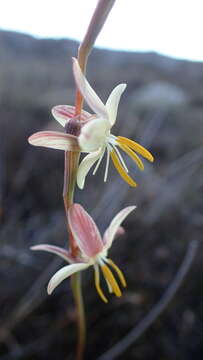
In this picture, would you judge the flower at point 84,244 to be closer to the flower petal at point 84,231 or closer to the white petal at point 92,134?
the flower petal at point 84,231

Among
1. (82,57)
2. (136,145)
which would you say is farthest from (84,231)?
(82,57)

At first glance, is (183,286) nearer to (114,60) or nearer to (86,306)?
(86,306)

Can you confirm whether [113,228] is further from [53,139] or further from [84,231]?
[53,139]

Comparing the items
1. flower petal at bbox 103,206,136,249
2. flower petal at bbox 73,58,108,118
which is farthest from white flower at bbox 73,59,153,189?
flower petal at bbox 103,206,136,249

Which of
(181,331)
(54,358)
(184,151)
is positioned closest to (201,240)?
(181,331)

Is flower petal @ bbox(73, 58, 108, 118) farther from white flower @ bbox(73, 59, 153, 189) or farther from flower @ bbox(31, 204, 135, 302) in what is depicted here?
flower @ bbox(31, 204, 135, 302)

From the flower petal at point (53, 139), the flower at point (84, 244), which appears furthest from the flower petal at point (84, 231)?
the flower petal at point (53, 139)

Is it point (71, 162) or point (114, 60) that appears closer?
point (71, 162)
